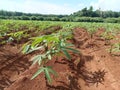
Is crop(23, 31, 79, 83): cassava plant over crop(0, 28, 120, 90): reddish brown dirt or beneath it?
over

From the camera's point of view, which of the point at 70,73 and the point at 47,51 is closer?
the point at 47,51

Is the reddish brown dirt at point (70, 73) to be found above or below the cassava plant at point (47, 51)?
below

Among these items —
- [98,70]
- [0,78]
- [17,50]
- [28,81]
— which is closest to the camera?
[28,81]

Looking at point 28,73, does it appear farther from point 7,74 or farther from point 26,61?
point 26,61

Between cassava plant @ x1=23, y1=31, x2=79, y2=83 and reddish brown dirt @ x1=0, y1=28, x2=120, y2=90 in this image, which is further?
reddish brown dirt @ x1=0, y1=28, x2=120, y2=90

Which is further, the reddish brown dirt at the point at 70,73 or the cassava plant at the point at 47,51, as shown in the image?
the reddish brown dirt at the point at 70,73

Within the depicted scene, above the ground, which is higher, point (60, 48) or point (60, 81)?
point (60, 48)

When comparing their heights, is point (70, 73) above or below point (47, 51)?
below

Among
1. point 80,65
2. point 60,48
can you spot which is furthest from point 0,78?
point 60,48

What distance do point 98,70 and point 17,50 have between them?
10.9 ft

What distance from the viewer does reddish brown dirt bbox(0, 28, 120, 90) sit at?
3784 mm

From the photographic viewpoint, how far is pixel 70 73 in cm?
436

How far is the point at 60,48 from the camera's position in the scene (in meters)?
→ 2.87

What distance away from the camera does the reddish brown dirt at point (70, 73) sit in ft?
12.4
